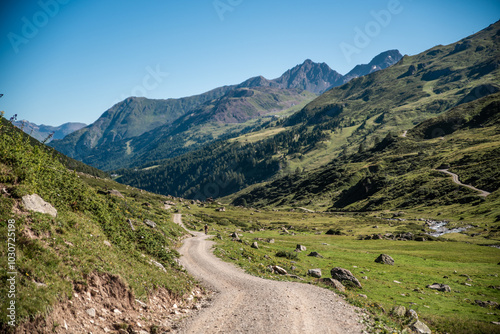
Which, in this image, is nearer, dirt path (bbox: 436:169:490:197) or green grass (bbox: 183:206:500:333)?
green grass (bbox: 183:206:500:333)

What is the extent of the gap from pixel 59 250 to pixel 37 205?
3.59 metres

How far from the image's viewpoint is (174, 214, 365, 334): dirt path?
51.3 feet

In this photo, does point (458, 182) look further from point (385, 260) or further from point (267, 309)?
point (267, 309)

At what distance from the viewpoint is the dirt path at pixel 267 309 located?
51.3 ft

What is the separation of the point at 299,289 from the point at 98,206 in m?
19.7

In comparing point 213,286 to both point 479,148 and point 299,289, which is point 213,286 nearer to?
point 299,289

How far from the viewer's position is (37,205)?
15453 mm

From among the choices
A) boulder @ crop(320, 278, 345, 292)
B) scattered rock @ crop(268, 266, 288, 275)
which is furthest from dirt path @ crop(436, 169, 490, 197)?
scattered rock @ crop(268, 266, 288, 275)

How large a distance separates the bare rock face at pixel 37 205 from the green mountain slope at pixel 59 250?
10.7 inches

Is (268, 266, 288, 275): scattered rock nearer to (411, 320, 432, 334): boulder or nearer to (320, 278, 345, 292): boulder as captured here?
(320, 278, 345, 292): boulder

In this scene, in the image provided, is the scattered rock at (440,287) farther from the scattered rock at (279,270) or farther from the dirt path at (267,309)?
the scattered rock at (279,270)

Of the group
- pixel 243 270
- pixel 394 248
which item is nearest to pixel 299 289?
pixel 243 270

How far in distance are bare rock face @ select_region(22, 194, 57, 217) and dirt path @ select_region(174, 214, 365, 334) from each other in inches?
433

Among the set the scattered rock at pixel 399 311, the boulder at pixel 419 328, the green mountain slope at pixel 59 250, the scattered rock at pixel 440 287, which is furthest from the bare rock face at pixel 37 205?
the scattered rock at pixel 440 287
